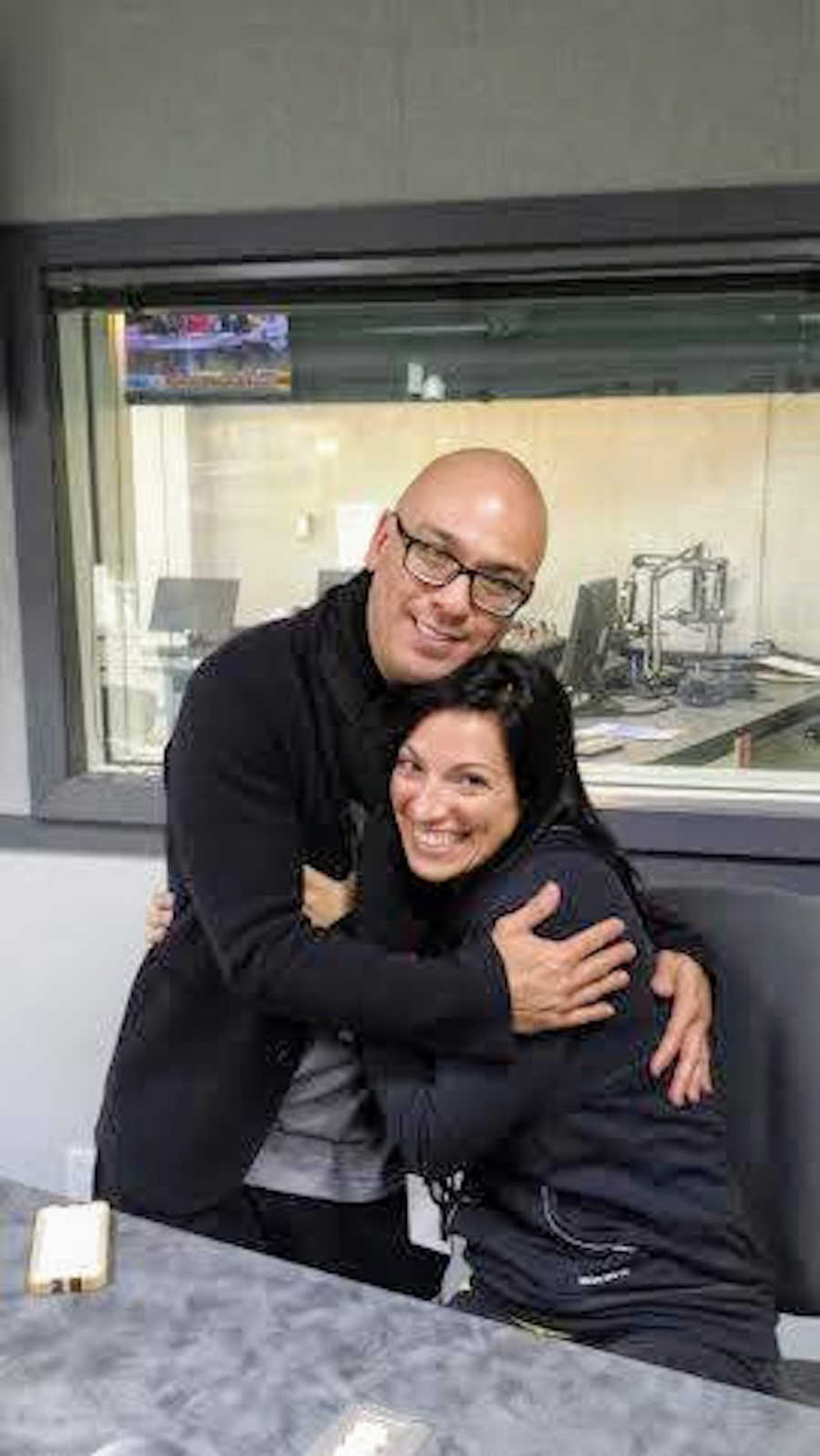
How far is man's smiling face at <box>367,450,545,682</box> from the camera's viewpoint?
1408 mm

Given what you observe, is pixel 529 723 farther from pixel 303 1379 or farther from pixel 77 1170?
pixel 77 1170

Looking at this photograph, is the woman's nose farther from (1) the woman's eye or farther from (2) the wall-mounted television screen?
(2) the wall-mounted television screen

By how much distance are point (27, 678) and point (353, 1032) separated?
1.26 meters

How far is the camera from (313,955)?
1308mm

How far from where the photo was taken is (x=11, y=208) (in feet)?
7.30

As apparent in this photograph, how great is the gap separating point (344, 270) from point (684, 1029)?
4.35 ft

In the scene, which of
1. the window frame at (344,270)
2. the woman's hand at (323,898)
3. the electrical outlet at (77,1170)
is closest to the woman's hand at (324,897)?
the woman's hand at (323,898)

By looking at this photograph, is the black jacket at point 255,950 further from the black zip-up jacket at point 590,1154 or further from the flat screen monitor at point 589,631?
the flat screen monitor at point 589,631

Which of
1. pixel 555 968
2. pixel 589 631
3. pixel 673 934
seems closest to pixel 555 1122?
pixel 555 968

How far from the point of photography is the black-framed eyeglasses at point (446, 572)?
55.8 inches

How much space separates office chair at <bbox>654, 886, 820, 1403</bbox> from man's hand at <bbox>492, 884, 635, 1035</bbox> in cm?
22

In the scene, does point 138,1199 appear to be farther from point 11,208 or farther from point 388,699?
point 11,208

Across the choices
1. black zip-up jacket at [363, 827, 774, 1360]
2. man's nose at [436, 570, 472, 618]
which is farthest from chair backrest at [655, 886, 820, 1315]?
man's nose at [436, 570, 472, 618]

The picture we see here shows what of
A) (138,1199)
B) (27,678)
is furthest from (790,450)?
(138,1199)
